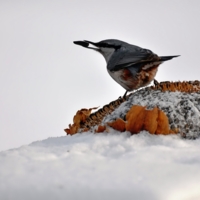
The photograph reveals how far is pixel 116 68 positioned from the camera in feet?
20.9

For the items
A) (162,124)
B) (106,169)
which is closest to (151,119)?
(162,124)

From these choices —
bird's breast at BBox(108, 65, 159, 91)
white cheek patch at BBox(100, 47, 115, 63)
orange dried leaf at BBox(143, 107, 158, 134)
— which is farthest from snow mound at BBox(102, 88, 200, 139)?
white cheek patch at BBox(100, 47, 115, 63)

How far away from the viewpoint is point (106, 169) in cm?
309

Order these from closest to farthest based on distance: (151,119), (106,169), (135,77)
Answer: (106,169) < (151,119) < (135,77)

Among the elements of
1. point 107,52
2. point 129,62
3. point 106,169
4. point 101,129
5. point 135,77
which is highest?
point 107,52

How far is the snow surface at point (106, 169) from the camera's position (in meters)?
2.80

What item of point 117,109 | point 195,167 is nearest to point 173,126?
point 117,109

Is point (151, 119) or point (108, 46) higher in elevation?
point (108, 46)

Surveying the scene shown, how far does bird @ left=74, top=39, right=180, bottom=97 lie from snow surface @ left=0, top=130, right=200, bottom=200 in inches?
90.8

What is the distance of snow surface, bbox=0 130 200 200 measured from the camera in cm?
280

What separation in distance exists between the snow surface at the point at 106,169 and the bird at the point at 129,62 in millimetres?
2307

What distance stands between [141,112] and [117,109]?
1.70 feet

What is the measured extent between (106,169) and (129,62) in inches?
130

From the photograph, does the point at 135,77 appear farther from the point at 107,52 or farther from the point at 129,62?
the point at 107,52
